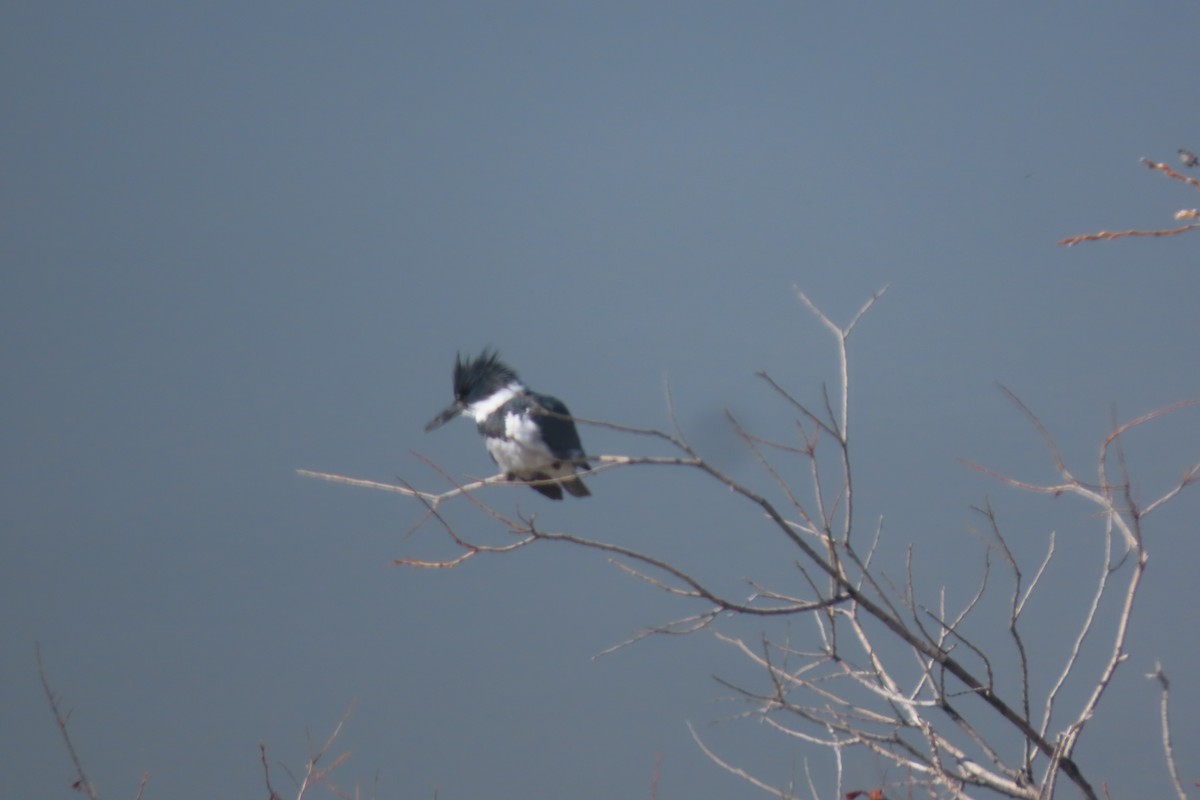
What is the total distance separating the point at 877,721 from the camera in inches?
62.1

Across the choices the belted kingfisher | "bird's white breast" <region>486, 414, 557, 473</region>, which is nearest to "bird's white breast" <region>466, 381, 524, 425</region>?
the belted kingfisher

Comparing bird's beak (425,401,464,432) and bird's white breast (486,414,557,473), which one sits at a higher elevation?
bird's beak (425,401,464,432)

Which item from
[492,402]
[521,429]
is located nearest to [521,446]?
[521,429]

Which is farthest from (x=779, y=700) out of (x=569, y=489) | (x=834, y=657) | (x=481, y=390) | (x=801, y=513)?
(x=481, y=390)

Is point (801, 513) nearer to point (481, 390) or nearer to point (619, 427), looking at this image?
point (619, 427)

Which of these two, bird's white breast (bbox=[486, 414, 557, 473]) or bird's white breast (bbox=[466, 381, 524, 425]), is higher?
bird's white breast (bbox=[466, 381, 524, 425])

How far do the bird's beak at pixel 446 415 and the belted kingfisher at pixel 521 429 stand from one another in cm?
6

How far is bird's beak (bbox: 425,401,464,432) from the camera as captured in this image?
12.4 ft

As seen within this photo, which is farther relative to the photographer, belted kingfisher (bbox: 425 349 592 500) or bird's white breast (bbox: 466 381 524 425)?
bird's white breast (bbox: 466 381 524 425)

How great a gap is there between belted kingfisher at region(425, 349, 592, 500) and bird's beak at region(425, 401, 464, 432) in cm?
6

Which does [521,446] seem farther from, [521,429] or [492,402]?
[492,402]

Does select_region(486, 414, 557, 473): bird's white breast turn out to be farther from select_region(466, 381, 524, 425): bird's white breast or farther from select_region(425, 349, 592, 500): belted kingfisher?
select_region(466, 381, 524, 425): bird's white breast

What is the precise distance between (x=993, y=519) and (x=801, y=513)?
0.30 meters

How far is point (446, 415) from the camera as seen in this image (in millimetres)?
3822
